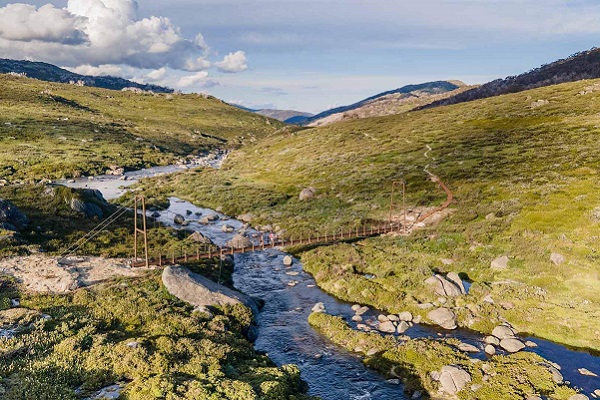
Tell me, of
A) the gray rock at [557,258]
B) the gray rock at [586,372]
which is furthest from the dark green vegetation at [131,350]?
the gray rock at [557,258]

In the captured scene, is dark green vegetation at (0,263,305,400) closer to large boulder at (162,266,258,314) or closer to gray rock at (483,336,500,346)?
large boulder at (162,266,258,314)

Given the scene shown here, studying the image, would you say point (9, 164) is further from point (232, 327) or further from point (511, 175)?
point (511, 175)

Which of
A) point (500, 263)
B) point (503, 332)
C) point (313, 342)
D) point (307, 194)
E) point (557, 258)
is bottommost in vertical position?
point (313, 342)

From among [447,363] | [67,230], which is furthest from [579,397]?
[67,230]

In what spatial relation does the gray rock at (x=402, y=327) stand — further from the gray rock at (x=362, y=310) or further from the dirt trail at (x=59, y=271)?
the dirt trail at (x=59, y=271)

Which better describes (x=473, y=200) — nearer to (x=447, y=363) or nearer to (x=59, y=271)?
(x=447, y=363)

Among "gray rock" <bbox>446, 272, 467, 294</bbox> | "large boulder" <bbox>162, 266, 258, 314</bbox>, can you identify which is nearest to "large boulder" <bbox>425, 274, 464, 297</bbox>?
"gray rock" <bbox>446, 272, 467, 294</bbox>

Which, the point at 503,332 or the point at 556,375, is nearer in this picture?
→ the point at 556,375
